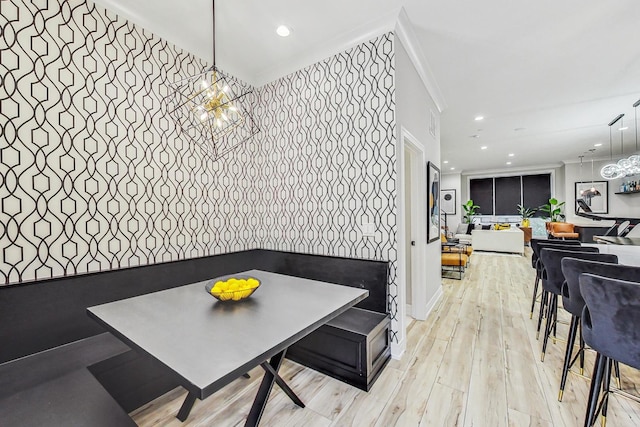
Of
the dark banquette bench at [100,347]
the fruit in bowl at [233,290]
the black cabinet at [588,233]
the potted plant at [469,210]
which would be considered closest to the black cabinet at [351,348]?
the dark banquette bench at [100,347]

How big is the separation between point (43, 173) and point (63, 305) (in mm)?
915

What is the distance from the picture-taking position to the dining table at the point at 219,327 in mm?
977

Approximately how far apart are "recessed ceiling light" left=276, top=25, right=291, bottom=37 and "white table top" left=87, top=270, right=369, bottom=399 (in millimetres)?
2346

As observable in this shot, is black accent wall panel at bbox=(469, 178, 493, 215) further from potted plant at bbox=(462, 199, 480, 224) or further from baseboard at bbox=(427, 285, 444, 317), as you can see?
baseboard at bbox=(427, 285, 444, 317)

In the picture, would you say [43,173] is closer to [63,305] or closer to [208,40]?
[63,305]

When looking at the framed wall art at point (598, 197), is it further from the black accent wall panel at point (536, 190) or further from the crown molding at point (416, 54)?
the crown molding at point (416, 54)

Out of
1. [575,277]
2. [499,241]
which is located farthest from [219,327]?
[499,241]

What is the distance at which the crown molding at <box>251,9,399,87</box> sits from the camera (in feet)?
7.98

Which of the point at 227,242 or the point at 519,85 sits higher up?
the point at 519,85

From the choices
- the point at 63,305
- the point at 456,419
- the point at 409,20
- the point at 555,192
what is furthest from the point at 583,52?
the point at 555,192

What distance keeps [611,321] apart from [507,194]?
11.2 meters

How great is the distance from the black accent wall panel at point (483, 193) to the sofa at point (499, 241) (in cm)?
314

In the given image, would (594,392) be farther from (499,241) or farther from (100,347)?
(499,241)

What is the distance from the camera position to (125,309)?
62.9 inches
